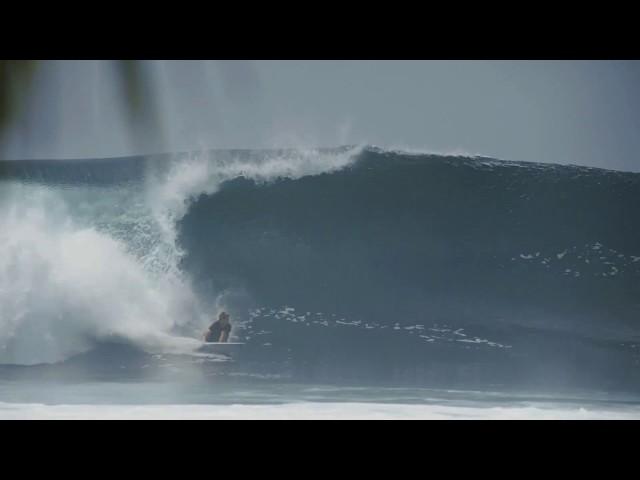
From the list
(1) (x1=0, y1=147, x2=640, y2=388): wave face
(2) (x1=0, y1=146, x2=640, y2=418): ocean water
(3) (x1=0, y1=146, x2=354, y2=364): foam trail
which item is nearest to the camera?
(2) (x1=0, y1=146, x2=640, y2=418): ocean water

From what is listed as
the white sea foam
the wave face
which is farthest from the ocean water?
the white sea foam

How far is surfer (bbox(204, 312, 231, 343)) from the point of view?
619 cm

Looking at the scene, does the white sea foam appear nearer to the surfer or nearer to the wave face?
the wave face

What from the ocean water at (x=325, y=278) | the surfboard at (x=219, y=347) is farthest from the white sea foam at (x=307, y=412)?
the surfboard at (x=219, y=347)

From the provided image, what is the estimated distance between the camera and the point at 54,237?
685 centimetres

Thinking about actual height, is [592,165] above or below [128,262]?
above

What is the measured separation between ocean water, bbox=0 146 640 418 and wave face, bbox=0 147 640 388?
2 centimetres

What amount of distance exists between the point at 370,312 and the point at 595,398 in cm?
205

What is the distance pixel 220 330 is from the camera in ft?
20.5

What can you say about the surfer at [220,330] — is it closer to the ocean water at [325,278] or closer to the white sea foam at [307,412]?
the ocean water at [325,278]

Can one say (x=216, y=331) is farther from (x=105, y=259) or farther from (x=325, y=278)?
(x=105, y=259)
